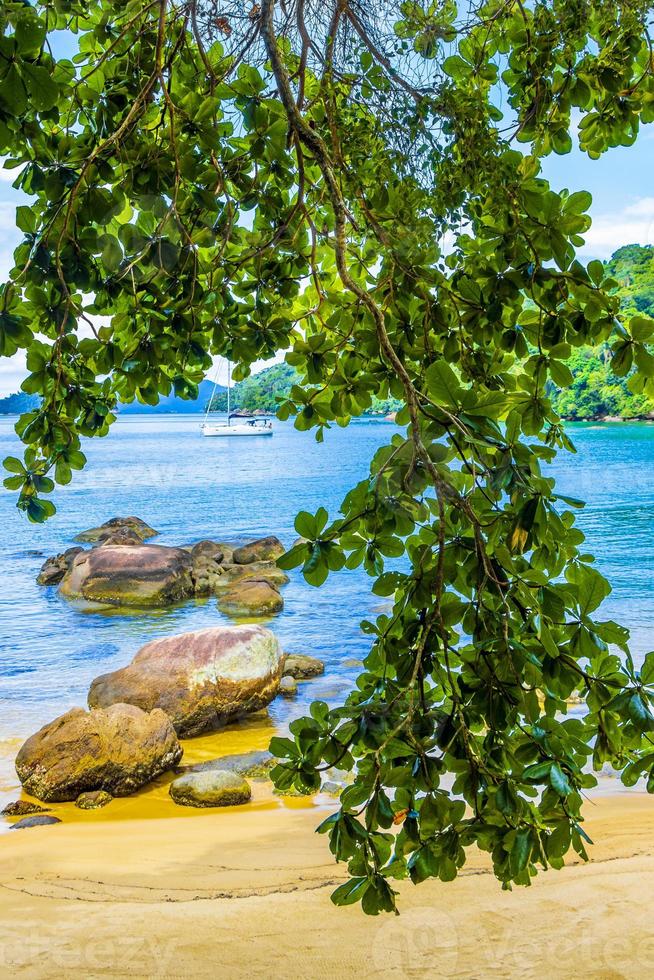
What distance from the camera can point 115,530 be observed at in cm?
2856

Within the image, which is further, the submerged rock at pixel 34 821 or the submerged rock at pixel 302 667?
the submerged rock at pixel 302 667

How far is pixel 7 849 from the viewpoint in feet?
21.1

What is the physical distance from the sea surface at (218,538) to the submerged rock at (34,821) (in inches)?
34.2

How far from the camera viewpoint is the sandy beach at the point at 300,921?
386 cm

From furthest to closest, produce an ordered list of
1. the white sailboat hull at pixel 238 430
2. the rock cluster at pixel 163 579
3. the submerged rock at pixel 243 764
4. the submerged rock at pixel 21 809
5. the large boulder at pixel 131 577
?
the white sailboat hull at pixel 238 430
the large boulder at pixel 131 577
the rock cluster at pixel 163 579
the submerged rock at pixel 243 764
the submerged rock at pixel 21 809

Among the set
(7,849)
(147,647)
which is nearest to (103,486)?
(147,647)

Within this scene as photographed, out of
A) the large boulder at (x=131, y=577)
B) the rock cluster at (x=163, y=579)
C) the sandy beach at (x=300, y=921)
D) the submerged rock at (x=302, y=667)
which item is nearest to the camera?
the sandy beach at (x=300, y=921)

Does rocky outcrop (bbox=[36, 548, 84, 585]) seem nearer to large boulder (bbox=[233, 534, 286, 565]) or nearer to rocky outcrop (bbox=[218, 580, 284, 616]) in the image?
large boulder (bbox=[233, 534, 286, 565])

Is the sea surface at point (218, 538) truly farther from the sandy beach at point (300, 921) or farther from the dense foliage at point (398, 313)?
the dense foliage at point (398, 313)

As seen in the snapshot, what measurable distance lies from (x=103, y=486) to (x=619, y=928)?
4975 centimetres

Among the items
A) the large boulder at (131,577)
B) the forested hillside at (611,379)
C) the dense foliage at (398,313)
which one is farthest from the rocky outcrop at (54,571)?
the forested hillside at (611,379)

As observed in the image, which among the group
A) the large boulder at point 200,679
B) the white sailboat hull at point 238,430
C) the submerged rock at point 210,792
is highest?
the white sailboat hull at point 238,430

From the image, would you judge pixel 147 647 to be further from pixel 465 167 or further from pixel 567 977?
pixel 465 167

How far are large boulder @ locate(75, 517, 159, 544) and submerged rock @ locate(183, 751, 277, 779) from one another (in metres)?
19.6
